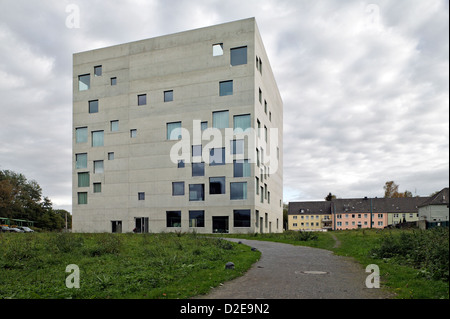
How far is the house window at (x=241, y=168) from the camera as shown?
4669 cm

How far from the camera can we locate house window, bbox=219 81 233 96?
4884 centimetres

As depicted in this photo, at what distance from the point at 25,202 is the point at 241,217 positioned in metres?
67.5

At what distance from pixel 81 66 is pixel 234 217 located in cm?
3537

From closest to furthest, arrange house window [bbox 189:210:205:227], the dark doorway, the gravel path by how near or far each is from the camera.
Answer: the gravel path
the dark doorway
house window [bbox 189:210:205:227]

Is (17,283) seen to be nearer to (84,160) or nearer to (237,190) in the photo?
(237,190)

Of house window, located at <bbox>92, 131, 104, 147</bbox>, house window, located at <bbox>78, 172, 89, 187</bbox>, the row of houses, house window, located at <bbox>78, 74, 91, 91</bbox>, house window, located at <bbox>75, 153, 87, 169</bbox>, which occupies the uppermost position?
house window, located at <bbox>78, 74, 91, 91</bbox>

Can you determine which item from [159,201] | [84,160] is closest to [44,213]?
[84,160]

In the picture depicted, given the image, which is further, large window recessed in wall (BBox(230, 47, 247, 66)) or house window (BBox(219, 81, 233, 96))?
house window (BBox(219, 81, 233, 96))

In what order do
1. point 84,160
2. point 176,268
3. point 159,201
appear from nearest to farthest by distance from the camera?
point 176,268 → point 159,201 → point 84,160

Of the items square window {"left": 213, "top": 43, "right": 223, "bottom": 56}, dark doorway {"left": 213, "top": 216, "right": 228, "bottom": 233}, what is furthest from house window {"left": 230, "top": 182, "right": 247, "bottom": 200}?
square window {"left": 213, "top": 43, "right": 223, "bottom": 56}

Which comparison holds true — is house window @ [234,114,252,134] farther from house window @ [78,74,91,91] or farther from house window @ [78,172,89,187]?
house window @ [78,74,91,91]

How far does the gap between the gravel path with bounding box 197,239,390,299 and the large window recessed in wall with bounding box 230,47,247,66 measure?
37.9 metres

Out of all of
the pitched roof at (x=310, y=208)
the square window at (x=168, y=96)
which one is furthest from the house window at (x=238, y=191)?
the pitched roof at (x=310, y=208)
